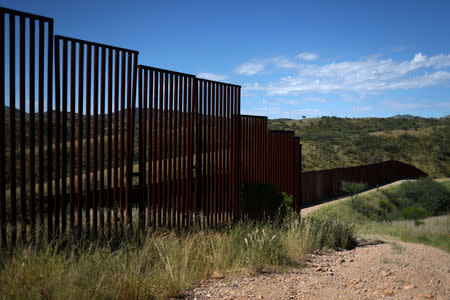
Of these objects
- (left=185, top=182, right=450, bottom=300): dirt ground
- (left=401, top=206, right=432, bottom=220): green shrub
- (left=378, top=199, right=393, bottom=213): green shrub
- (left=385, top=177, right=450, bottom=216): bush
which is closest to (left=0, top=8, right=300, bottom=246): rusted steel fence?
(left=185, top=182, right=450, bottom=300): dirt ground

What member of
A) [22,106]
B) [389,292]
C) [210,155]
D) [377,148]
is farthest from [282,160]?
[377,148]

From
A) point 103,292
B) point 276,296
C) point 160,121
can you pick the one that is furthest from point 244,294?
point 160,121

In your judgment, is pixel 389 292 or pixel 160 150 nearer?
pixel 389 292

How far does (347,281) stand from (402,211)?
61.9 ft

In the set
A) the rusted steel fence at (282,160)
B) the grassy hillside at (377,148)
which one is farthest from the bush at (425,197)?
the rusted steel fence at (282,160)

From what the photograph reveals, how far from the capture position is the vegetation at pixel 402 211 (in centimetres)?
1113

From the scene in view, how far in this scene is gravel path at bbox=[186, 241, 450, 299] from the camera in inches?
189

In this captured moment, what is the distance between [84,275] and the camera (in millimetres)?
4359

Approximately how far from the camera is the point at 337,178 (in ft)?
91.1

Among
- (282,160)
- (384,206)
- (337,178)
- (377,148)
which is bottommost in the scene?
(384,206)

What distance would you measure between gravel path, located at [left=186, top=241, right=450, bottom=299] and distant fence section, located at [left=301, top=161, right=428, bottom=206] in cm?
1679

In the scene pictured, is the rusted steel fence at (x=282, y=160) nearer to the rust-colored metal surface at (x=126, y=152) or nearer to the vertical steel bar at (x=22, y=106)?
the rust-colored metal surface at (x=126, y=152)

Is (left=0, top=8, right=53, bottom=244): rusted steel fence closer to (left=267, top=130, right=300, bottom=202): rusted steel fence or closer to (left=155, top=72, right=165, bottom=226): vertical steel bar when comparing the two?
(left=155, top=72, right=165, bottom=226): vertical steel bar

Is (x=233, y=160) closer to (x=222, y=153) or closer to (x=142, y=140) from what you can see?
(x=222, y=153)
